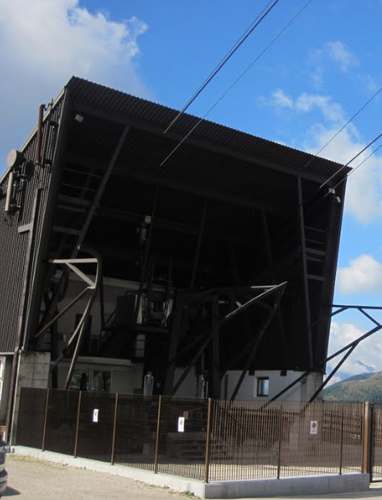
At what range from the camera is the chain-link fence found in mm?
18031

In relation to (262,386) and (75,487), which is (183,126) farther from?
(262,386)

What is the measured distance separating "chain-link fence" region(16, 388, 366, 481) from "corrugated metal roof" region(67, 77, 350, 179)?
10601 millimetres

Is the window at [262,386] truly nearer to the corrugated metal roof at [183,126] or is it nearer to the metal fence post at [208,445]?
the corrugated metal roof at [183,126]

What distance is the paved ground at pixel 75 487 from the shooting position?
49.9ft

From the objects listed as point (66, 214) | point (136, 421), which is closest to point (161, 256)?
point (66, 214)

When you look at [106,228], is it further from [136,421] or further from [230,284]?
[136,421]

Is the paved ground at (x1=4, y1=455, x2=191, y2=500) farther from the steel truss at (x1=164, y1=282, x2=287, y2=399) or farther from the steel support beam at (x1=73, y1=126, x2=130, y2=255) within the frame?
the steel truss at (x1=164, y1=282, x2=287, y2=399)

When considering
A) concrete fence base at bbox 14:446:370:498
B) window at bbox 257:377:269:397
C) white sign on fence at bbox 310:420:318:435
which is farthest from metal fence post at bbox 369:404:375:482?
window at bbox 257:377:269:397

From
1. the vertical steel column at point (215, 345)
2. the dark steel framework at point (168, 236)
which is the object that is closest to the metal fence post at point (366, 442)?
the dark steel framework at point (168, 236)

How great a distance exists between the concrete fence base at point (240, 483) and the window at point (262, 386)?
1678 cm

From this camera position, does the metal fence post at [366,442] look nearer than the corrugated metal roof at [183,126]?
Yes

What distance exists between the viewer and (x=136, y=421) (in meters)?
20.6

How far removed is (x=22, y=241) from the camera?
2817 centimetres

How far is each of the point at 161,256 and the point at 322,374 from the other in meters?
10.2
